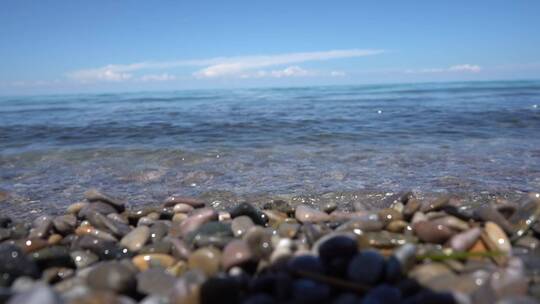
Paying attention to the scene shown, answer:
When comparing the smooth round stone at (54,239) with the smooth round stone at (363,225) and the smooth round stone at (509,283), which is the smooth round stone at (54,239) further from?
the smooth round stone at (509,283)

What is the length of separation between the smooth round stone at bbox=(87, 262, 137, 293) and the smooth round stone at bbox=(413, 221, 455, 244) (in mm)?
1955

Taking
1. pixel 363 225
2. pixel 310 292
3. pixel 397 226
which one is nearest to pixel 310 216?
pixel 363 225

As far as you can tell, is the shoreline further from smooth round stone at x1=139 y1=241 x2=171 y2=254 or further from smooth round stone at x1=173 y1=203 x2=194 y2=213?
smooth round stone at x1=173 y1=203 x2=194 y2=213

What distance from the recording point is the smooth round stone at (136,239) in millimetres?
3213

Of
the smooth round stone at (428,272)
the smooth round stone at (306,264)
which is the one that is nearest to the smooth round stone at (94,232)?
the smooth round stone at (306,264)

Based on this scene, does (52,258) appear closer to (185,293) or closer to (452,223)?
(185,293)

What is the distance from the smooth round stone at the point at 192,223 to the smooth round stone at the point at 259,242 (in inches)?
25.0

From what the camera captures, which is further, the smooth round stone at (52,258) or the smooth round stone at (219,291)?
the smooth round stone at (52,258)

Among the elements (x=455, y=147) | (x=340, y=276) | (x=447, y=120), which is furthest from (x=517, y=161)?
(x=447, y=120)

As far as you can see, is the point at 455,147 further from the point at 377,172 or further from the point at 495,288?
the point at 495,288

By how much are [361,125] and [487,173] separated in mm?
6479

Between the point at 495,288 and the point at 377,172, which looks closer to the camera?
the point at 495,288

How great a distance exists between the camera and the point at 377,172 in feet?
20.1

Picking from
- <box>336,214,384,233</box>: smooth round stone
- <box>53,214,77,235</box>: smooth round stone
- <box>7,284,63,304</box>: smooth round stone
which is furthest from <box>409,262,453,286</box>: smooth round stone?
<box>53,214,77,235</box>: smooth round stone
